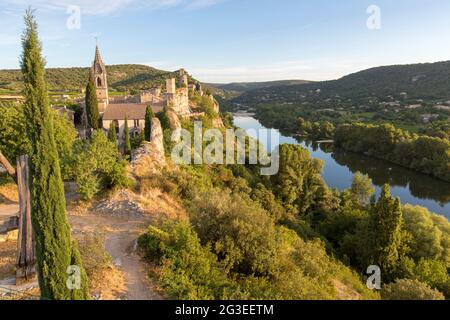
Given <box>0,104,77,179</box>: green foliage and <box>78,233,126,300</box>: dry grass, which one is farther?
<box>0,104,77,179</box>: green foliage

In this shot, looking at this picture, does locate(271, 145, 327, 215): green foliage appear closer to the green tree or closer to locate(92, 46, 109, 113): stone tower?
the green tree

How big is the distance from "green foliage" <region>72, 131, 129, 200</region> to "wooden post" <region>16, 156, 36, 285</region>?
5798 millimetres

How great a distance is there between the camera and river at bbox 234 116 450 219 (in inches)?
1432

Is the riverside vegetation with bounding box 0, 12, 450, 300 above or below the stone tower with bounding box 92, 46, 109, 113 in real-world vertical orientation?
below

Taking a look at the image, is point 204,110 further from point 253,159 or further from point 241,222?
point 241,222

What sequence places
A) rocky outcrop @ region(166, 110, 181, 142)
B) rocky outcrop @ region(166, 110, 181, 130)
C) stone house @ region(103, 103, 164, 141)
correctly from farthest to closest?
stone house @ region(103, 103, 164, 141) → rocky outcrop @ region(166, 110, 181, 130) → rocky outcrop @ region(166, 110, 181, 142)

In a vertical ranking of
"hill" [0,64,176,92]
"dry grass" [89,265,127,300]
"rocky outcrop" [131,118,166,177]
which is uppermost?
"hill" [0,64,176,92]

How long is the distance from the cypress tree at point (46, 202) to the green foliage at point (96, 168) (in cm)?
762

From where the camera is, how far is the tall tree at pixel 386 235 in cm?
1828

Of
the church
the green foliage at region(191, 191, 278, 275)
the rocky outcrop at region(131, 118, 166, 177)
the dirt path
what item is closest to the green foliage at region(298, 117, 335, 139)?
the church

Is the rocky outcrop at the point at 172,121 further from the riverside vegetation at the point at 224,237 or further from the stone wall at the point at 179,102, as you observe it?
the stone wall at the point at 179,102

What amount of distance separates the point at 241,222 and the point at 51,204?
530 centimetres

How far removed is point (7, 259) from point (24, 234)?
1934 mm
